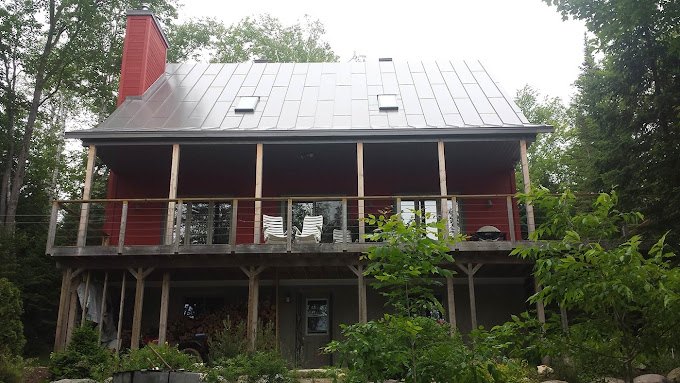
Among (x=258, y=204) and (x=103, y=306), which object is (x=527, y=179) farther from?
(x=103, y=306)

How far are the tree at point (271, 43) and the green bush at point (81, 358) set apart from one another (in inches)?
847

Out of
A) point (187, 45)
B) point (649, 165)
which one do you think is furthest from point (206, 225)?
point (187, 45)

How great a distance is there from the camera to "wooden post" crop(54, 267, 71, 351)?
1215 centimetres

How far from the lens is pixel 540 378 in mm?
9992

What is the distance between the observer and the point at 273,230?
13039 millimetres

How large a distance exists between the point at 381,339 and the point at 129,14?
50.1ft

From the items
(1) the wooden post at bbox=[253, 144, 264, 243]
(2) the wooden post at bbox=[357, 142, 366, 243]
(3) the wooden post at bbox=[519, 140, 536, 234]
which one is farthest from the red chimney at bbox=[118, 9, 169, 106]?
(3) the wooden post at bbox=[519, 140, 536, 234]

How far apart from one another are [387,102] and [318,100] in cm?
191

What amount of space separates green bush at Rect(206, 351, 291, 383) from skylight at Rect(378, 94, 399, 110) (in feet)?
24.8

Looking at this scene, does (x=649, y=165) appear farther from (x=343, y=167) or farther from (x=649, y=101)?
(x=343, y=167)

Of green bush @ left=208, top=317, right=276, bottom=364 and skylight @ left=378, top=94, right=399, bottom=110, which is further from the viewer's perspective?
skylight @ left=378, top=94, right=399, bottom=110

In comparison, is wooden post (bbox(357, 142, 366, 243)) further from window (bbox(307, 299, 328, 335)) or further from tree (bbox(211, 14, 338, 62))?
tree (bbox(211, 14, 338, 62))

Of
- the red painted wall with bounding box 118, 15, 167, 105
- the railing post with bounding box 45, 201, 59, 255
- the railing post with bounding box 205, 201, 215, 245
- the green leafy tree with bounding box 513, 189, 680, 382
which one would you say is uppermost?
the red painted wall with bounding box 118, 15, 167, 105

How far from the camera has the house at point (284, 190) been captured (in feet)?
41.3
